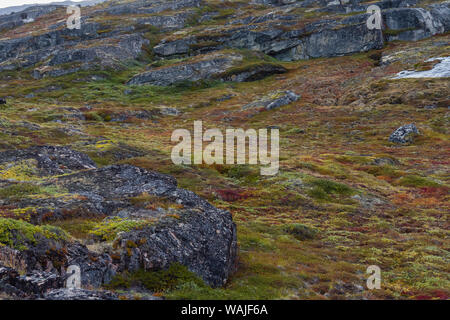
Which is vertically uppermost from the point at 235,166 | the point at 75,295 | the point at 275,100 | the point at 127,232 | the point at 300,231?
the point at 75,295

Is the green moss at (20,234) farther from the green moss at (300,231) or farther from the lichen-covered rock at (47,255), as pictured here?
the green moss at (300,231)

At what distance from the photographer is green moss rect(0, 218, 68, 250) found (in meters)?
11.9

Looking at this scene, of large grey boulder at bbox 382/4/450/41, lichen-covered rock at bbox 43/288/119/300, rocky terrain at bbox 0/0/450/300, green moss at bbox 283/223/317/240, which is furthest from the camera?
large grey boulder at bbox 382/4/450/41

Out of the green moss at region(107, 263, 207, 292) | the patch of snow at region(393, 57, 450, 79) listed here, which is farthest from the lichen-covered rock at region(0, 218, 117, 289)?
the patch of snow at region(393, 57, 450, 79)

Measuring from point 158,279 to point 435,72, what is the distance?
9577 centimetres

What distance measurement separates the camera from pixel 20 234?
482 inches

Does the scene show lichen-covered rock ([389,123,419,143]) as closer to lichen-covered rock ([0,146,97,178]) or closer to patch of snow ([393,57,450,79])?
patch of snow ([393,57,450,79])

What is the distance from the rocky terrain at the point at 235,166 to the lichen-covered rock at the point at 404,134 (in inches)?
12.2

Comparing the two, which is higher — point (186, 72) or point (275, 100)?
point (186, 72)

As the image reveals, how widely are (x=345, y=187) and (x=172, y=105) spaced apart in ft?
223

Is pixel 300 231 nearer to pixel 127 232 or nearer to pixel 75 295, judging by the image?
pixel 127 232

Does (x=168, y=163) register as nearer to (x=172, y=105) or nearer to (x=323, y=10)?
(x=172, y=105)

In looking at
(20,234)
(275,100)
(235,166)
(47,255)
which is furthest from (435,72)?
(20,234)

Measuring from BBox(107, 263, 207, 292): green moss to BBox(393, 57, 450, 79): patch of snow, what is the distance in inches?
3592
